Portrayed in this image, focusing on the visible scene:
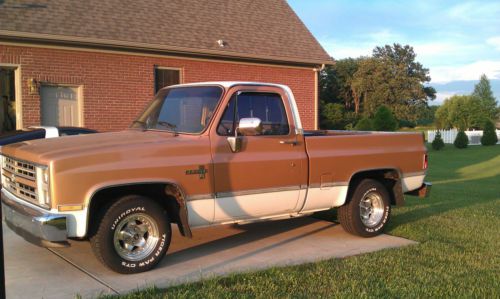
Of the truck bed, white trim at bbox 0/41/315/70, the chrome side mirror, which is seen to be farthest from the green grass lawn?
white trim at bbox 0/41/315/70

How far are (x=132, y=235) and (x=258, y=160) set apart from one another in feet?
5.41

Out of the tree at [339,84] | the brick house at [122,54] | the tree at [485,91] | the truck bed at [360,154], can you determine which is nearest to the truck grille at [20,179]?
the truck bed at [360,154]

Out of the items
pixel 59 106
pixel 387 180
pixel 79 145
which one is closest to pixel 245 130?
pixel 79 145

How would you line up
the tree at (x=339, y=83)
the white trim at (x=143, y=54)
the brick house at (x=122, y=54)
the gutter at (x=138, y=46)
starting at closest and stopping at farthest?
the gutter at (x=138, y=46) → the white trim at (x=143, y=54) → the brick house at (x=122, y=54) → the tree at (x=339, y=83)

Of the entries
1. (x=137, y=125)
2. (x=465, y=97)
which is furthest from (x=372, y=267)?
(x=465, y=97)

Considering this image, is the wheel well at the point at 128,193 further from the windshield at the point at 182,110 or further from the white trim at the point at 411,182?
the white trim at the point at 411,182

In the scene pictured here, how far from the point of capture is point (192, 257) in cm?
615

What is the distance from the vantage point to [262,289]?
487 centimetres

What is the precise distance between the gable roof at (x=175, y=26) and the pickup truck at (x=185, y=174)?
7486 millimetres

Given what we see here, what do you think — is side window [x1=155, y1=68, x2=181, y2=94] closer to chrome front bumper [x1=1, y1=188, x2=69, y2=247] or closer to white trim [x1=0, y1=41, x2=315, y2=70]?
white trim [x1=0, y1=41, x2=315, y2=70]

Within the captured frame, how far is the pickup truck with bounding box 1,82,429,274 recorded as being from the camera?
16.5 feet

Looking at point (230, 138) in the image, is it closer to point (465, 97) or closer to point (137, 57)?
point (137, 57)

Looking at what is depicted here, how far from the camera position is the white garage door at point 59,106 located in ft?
43.2

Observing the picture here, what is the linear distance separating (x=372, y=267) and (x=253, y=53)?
37.2ft
